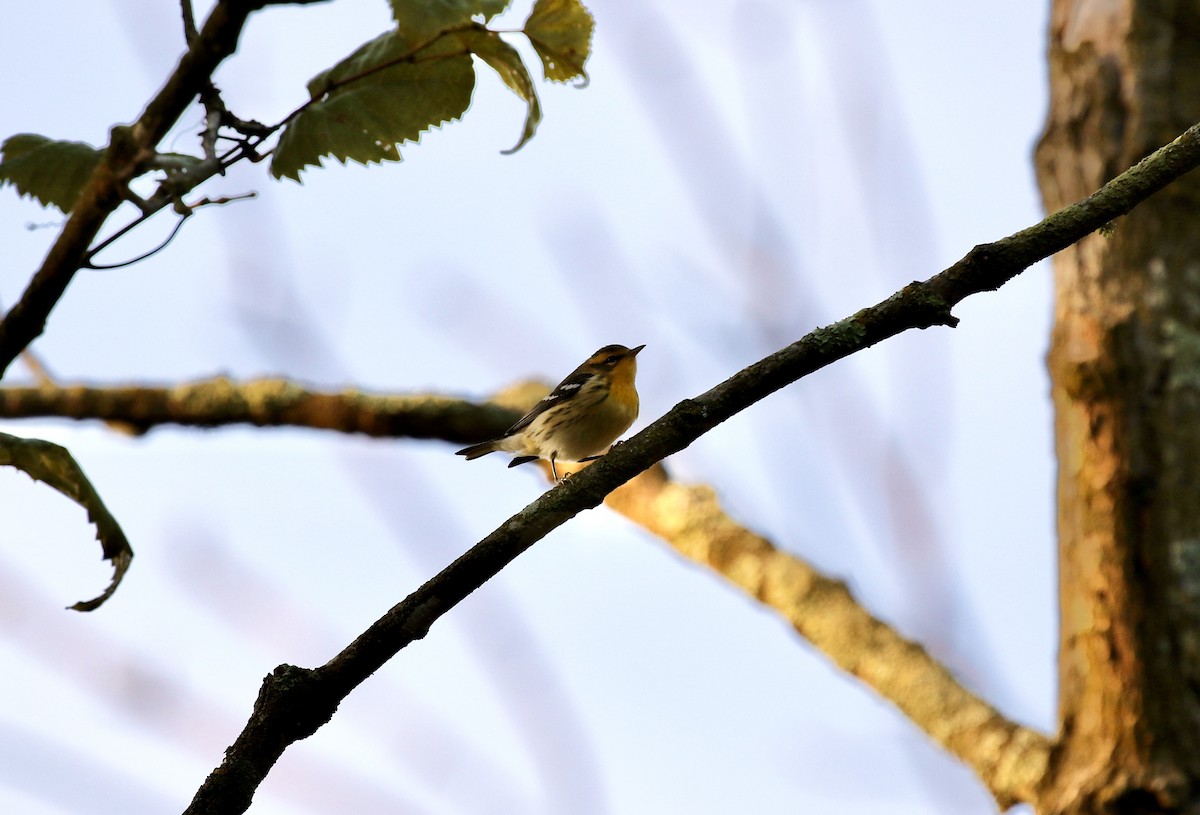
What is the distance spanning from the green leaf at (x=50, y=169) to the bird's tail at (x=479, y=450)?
15.6 ft

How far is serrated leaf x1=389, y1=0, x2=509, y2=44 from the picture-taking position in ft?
5.42

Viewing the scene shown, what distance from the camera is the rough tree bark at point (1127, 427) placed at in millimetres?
4695

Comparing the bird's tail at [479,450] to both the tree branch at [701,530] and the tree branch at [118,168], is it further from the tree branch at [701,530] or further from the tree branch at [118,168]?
the tree branch at [118,168]

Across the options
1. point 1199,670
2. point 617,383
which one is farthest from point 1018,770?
point 617,383

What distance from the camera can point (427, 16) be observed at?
1660 mm

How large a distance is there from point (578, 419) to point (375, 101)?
4320 millimetres

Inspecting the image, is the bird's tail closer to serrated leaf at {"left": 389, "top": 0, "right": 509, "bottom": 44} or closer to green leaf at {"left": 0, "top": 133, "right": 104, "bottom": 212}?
green leaf at {"left": 0, "top": 133, "right": 104, "bottom": 212}

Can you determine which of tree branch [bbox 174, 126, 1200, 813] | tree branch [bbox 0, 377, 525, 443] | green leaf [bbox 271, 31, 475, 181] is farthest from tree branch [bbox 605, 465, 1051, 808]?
green leaf [bbox 271, 31, 475, 181]

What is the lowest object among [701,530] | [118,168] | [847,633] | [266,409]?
[118,168]

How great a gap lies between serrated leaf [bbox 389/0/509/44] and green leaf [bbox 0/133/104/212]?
561 millimetres

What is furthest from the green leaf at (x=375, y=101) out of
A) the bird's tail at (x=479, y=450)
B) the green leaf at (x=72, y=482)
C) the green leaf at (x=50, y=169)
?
the bird's tail at (x=479, y=450)

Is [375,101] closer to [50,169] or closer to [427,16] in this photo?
[427,16]

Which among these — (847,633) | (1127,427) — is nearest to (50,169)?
(847,633)

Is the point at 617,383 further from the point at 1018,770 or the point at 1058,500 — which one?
the point at 1018,770
